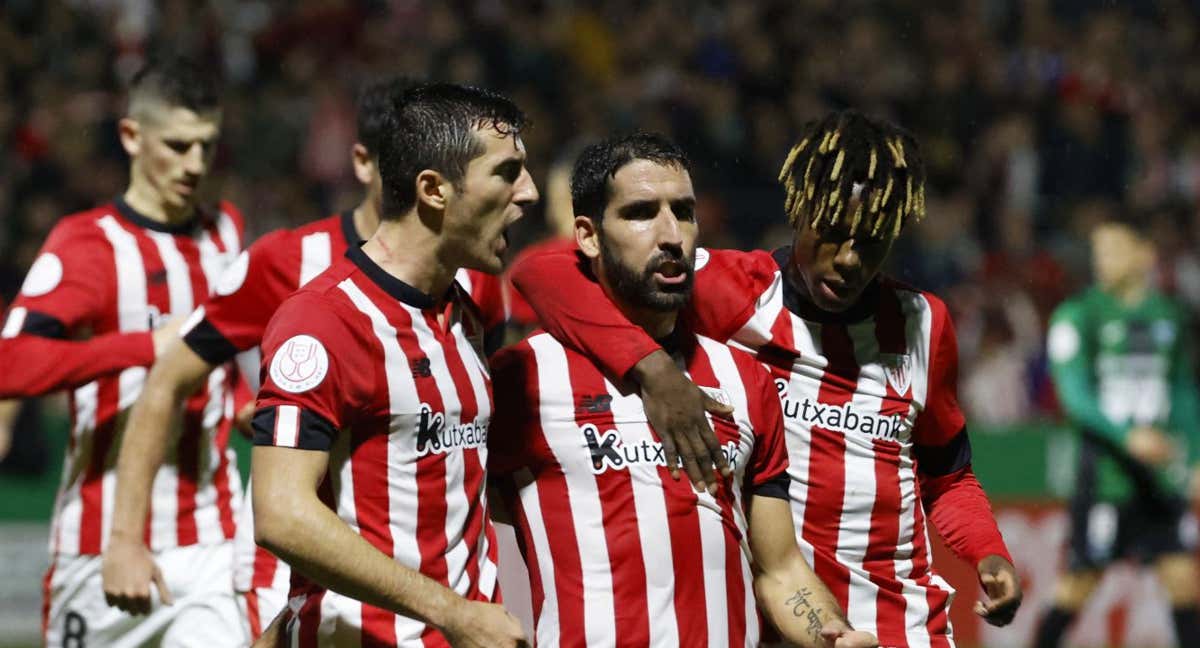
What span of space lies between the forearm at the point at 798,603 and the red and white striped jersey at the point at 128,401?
82.8 inches

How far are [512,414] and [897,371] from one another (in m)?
0.94

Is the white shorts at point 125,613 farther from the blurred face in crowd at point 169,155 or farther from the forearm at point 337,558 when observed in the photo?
the forearm at point 337,558

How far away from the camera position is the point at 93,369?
14.6ft

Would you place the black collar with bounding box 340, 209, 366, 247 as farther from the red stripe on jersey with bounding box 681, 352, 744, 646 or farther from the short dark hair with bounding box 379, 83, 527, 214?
the red stripe on jersey with bounding box 681, 352, 744, 646

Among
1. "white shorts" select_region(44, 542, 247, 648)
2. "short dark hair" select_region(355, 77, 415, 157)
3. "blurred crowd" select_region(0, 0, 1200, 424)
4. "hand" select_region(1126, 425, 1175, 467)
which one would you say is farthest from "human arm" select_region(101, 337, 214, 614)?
"blurred crowd" select_region(0, 0, 1200, 424)

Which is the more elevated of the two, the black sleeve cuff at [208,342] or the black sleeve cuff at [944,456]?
the black sleeve cuff at [208,342]

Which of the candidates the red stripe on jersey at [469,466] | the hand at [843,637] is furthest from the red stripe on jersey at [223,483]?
the hand at [843,637]

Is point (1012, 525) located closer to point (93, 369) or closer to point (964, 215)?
point (964, 215)

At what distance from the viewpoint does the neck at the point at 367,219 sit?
14.5 feet

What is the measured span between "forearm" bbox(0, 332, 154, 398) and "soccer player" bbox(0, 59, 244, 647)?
11cm

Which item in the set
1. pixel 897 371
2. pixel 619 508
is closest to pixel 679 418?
pixel 619 508

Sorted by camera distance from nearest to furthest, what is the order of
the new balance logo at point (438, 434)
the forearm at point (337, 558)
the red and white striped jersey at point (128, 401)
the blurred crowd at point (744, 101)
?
the forearm at point (337, 558) → the new balance logo at point (438, 434) → the red and white striped jersey at point (128, 401) → the blurred crowd at point (744, 101)

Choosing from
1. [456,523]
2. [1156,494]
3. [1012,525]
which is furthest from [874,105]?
[456,523]

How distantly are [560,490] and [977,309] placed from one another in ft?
25.0
